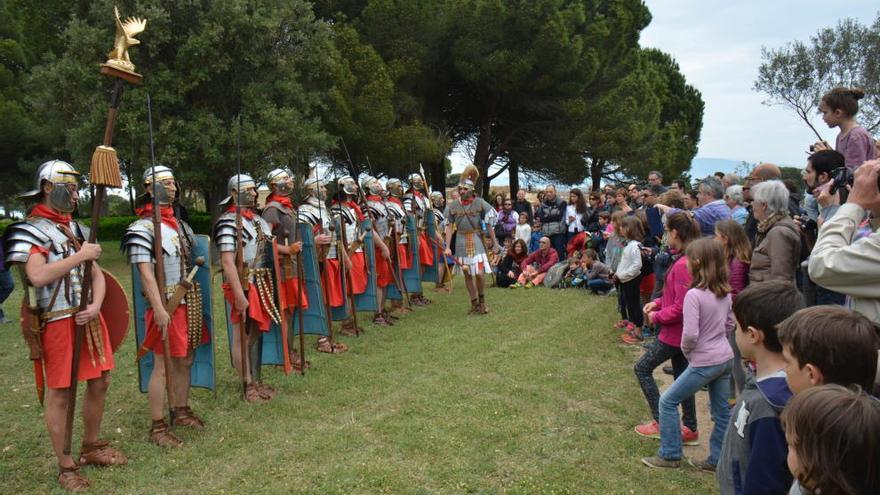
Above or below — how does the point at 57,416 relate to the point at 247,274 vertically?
below

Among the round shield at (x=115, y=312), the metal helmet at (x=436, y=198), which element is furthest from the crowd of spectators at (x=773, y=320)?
the metal helmet at (x=436, y=198)

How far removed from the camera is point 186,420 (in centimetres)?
485

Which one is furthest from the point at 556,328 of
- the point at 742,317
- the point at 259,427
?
the point at 742,317

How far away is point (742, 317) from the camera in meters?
2.52

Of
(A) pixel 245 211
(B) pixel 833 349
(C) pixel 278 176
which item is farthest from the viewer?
(C) pixel 278 176

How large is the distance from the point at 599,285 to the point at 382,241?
13.0ft

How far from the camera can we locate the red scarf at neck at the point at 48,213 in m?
3.84

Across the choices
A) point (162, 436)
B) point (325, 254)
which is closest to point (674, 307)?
point (162, 436)

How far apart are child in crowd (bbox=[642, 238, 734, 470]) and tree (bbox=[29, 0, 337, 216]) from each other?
12.3 m

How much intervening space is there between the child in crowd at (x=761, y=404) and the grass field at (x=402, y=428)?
1473 millimetres

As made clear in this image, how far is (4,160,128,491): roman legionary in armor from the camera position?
12.1 feet

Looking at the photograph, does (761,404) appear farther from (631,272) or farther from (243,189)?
(631,272)

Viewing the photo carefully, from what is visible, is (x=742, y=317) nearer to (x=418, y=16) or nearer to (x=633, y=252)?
(x=633, y=252)

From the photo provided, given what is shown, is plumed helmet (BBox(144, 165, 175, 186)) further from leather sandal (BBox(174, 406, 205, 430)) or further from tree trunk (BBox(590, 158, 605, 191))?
tree trunk (BBox(590, 158, 605, 191))
